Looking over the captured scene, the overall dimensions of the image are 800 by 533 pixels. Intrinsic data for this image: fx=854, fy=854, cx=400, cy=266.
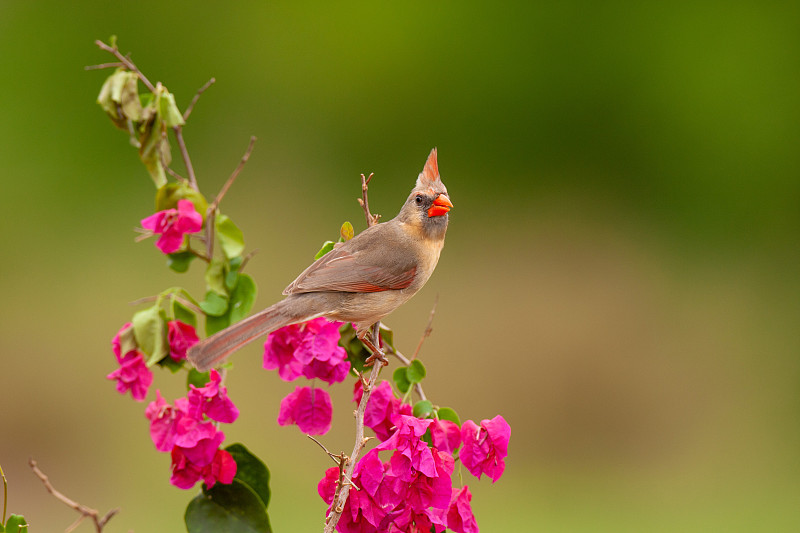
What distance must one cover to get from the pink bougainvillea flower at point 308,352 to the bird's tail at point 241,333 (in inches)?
1.6

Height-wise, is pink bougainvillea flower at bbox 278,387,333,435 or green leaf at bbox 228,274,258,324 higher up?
green leaf at bbox 228,274,258,324

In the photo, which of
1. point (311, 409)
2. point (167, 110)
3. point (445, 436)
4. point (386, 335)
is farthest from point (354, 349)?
point (167, 110)

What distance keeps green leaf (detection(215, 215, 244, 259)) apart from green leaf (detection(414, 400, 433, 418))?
1.12 feet

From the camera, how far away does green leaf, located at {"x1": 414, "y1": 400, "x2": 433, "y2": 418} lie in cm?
121

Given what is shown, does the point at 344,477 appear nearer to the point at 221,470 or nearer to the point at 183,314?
the point at 221,470

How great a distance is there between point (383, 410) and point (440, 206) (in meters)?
0.60

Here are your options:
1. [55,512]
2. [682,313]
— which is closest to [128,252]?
[55,512]

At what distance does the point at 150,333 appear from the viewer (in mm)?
1217

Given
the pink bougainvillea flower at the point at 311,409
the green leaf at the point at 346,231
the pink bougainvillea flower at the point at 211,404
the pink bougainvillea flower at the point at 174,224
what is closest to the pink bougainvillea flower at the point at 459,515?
the pink bougainvillea flower at the point at 311,409

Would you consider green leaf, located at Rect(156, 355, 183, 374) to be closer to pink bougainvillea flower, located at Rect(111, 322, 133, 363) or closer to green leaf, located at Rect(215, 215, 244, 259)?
pink bougainvillea flower, located at Rect(111, 322, 133, 363)

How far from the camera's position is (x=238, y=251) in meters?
1.24

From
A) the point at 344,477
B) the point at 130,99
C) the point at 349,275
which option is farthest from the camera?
the point at 349,275

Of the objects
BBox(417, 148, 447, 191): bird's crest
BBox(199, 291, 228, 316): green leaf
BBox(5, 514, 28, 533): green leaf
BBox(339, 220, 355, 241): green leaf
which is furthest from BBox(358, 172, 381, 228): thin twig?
BBox(5, 514, 28, 533): green leaf

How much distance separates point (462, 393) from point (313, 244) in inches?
42.8
